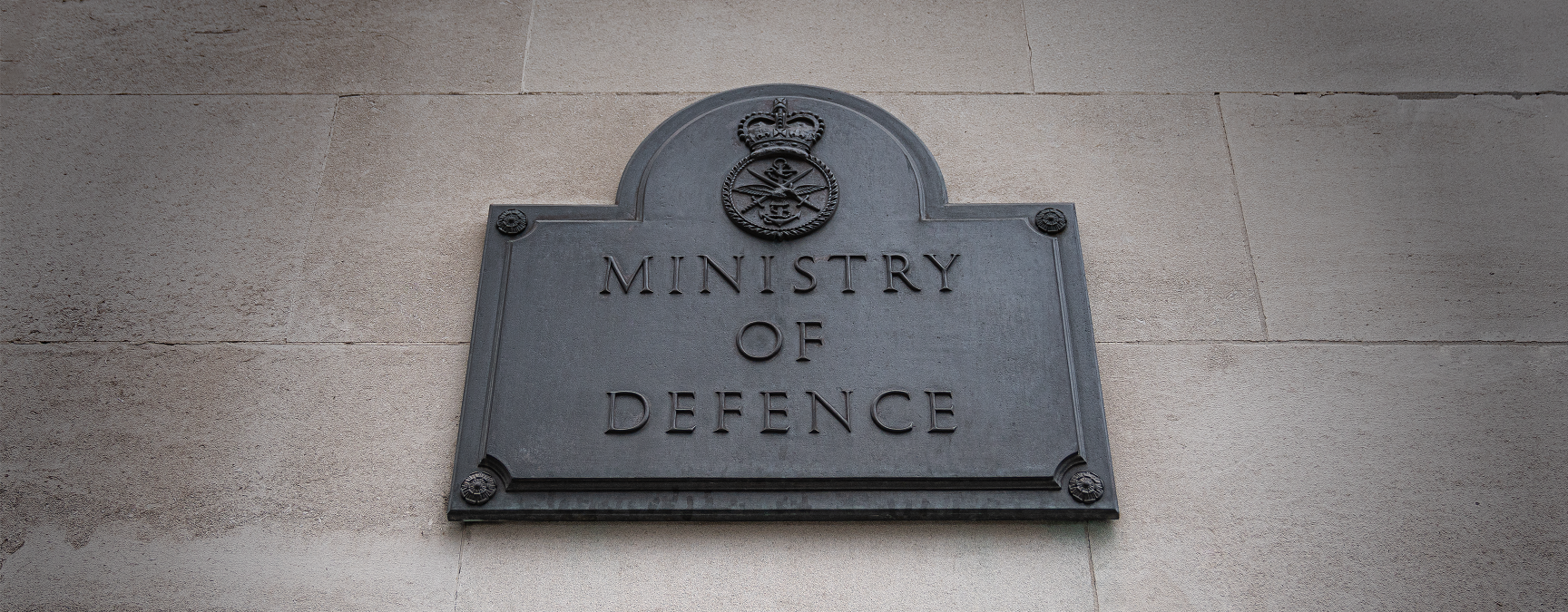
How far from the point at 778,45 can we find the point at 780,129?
1.64 feet

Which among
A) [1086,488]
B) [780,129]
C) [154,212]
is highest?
[780,129]

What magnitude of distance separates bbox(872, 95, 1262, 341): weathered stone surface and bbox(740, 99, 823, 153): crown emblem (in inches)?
13.7

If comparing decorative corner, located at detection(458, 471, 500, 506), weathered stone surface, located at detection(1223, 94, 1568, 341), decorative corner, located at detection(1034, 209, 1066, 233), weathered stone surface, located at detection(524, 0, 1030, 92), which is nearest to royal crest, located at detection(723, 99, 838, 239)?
weathered stone surface, located at detection(524, 0, 1030, 92)

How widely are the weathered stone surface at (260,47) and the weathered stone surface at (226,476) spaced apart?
1.10 m

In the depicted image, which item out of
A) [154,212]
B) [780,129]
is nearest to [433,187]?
[154,212]

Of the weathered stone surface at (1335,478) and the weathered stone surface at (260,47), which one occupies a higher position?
the weathered stone surface at (260,47)

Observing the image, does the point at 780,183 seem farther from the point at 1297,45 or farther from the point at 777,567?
the point at 1297,45

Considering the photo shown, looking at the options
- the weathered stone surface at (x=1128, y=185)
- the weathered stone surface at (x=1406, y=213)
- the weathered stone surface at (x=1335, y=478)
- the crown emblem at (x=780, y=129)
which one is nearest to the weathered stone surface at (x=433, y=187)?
the crown emblem at (x=780, y=129)

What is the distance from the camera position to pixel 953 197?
3273 mm

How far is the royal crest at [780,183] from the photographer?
10.1 ft

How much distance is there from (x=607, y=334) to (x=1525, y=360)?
9.62ft

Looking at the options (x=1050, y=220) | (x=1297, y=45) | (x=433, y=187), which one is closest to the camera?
(x=1050, y=220)

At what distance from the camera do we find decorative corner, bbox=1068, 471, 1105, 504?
269 centimetres

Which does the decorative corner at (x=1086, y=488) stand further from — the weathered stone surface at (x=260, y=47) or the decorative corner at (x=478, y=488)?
the weathered stone surface at (x=260, y=47)
